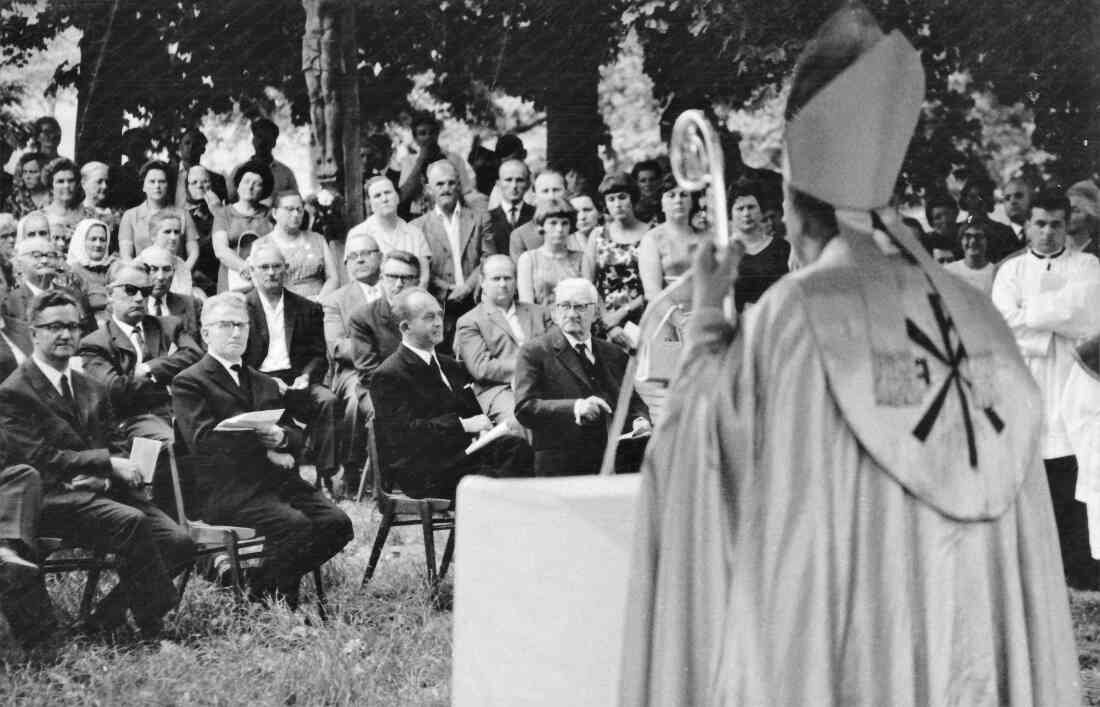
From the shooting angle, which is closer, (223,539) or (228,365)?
(223,539)

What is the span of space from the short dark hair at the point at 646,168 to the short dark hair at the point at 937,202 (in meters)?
A: 1.19

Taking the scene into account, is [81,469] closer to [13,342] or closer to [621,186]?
[13,342]

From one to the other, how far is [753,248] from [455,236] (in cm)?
172

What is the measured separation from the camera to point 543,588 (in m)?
4.18

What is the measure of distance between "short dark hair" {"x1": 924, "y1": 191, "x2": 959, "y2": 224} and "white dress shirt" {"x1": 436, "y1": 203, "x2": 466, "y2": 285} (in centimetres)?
211

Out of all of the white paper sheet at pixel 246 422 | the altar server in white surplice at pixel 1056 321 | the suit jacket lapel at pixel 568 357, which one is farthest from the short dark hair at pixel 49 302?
the altar server in white surplice at pixel 1056 321

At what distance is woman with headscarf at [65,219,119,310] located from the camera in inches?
287

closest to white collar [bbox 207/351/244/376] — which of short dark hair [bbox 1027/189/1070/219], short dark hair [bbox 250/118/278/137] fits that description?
short dark hair [bbox 250/118/278/137]

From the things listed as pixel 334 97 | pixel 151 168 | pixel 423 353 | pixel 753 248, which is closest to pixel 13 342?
pixel 151 168

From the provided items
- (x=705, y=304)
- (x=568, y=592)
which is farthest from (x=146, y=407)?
(x=705, y=304)

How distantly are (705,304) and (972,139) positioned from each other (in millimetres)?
4722

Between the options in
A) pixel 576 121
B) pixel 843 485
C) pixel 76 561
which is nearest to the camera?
pixel 843 485

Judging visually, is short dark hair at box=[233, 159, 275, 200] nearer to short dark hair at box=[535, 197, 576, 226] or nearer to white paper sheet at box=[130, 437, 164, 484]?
short dark hair at box=[535, 197, 576, 226]

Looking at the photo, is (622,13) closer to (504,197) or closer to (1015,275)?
(504,197)
